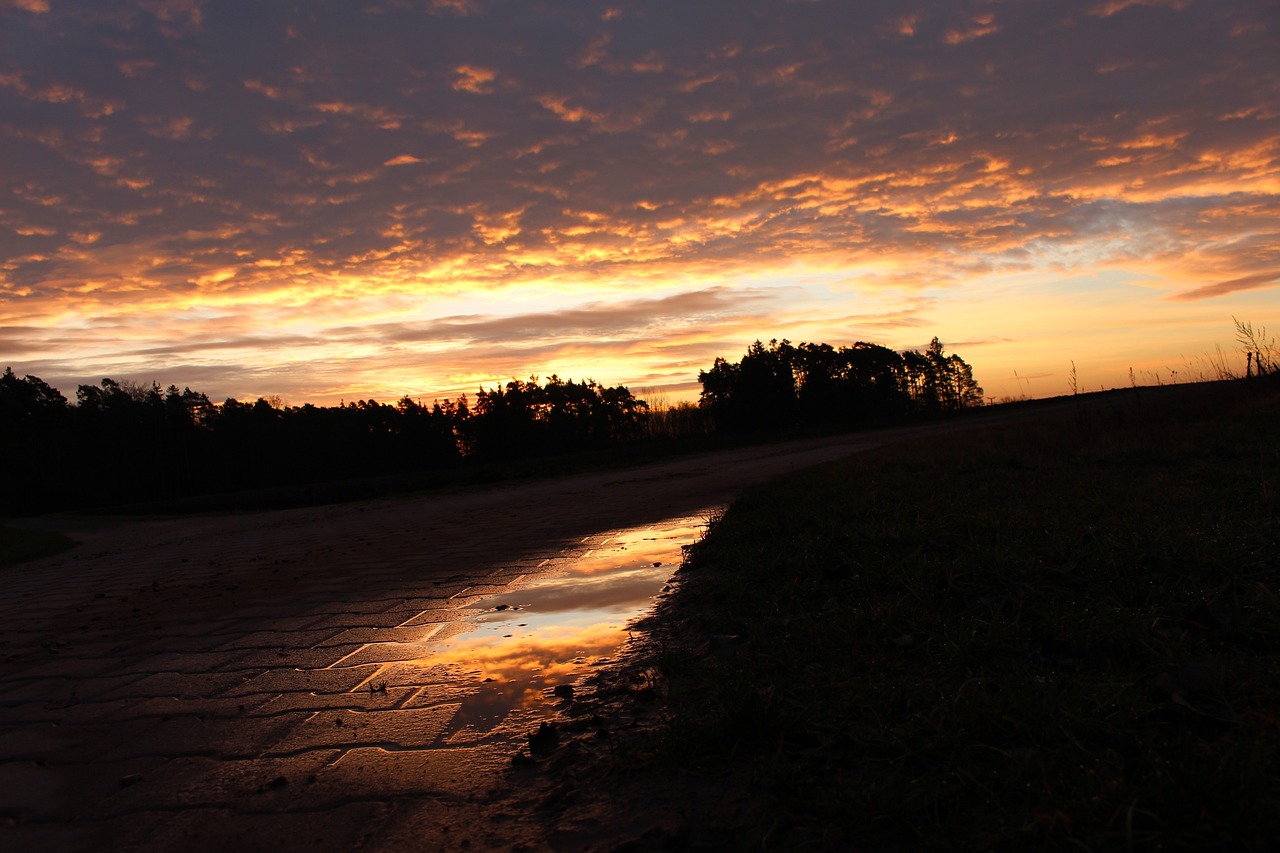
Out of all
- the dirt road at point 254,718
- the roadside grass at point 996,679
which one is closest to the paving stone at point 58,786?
the dirt road at point 254,718

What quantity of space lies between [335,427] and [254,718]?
96158 mm

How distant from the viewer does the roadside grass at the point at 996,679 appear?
2.03m

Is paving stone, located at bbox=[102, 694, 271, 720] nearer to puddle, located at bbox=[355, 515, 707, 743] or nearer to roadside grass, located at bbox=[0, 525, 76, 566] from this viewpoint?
puddle, located at bbox=[355, 515, 707, 743]

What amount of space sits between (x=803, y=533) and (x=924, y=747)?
4351mm

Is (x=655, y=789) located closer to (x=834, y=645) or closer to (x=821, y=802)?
(x=821, y=802)

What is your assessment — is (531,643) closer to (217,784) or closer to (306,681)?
(306,681)

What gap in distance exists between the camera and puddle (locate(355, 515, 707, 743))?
Answer: 3.64 meters

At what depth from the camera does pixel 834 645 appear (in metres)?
3.65

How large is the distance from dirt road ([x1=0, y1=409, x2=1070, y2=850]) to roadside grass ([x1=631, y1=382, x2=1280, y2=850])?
87 centimetres

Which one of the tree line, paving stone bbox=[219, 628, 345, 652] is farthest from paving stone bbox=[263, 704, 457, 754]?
the tree line

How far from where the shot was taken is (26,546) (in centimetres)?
1939

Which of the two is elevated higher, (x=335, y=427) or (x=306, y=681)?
(x=335, y=427)

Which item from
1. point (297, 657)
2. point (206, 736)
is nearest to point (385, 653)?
point (297, 657)

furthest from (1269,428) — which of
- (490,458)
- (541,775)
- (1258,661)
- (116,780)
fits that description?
(490,458)
